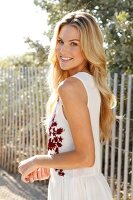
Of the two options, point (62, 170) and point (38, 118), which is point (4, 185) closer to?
point (38, 118)

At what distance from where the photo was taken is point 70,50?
7.76 ft

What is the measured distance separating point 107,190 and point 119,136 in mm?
2650

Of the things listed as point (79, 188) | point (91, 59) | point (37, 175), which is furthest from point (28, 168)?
point (91, 59)

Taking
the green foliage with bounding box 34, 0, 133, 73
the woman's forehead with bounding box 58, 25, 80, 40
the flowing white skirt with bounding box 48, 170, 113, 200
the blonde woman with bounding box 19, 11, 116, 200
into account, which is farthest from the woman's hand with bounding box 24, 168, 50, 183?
the green foliage with bounding box 34, 0, 133, 73

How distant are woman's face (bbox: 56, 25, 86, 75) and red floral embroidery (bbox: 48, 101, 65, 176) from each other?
29 cm

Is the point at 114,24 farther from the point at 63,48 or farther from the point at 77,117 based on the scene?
the point at 77,117

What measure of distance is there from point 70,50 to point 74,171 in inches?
25.9

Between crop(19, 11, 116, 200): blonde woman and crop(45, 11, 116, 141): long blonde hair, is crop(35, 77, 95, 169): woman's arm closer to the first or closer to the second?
crop(19, 11, 116, 200): blonde woman

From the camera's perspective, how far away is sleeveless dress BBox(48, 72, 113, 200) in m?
2.33

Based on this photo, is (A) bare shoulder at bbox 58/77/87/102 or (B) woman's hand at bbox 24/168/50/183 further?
(B) woman's hand at bbox 24/168/50/183

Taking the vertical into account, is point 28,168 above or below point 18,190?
above

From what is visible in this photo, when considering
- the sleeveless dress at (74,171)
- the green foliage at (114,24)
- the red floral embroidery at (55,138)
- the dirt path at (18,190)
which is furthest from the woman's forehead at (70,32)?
the dirt path at (18,190)

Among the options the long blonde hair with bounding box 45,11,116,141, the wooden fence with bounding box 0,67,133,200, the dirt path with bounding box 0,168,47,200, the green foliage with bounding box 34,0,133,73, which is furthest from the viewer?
the dirt path with bounding box 0,168,47,200

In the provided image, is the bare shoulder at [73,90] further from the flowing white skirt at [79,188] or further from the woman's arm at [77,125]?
the flowing white skirt at [79,188]
